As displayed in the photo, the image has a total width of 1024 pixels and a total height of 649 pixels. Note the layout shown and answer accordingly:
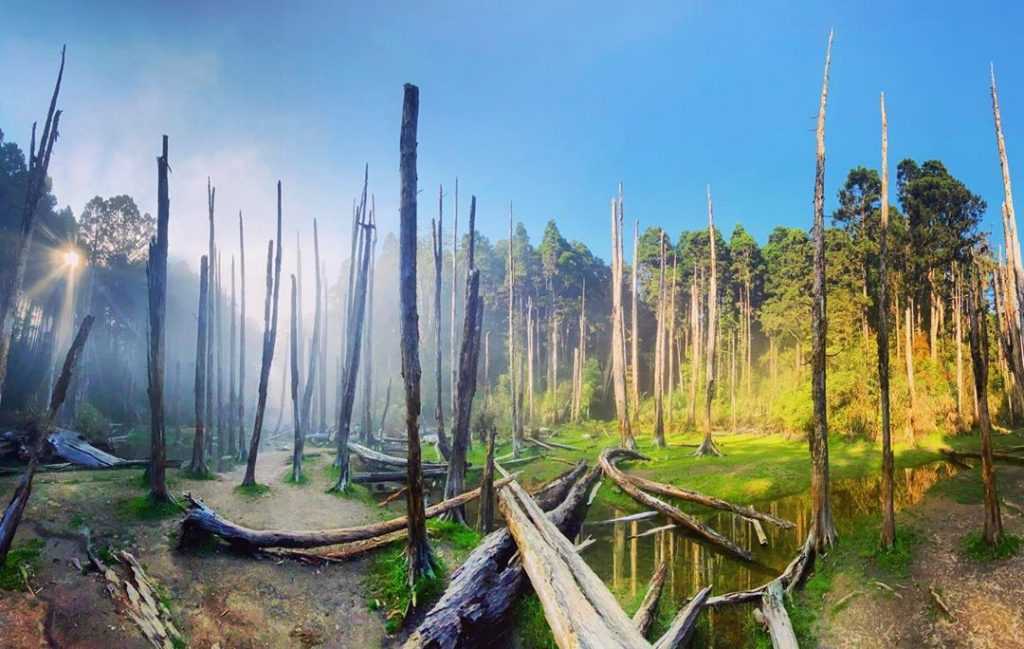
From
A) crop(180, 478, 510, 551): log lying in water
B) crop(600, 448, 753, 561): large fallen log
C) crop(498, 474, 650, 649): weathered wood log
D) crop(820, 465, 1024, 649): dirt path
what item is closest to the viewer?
crop(498, 474, 650, 649): weathered wood log

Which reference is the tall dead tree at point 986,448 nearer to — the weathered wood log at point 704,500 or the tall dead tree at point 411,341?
the weathered wood log at point 704,500

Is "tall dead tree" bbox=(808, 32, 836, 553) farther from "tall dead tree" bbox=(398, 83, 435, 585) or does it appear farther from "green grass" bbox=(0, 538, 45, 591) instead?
"green grass" bbox=(0, 538, 45, 591)

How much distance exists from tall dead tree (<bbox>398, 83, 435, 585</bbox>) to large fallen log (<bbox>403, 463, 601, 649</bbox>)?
44.9 inches

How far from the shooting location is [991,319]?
38.2m

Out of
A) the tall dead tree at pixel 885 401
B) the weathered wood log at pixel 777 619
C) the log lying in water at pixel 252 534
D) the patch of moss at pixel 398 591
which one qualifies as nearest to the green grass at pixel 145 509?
the log lying in water at pixel 252 534

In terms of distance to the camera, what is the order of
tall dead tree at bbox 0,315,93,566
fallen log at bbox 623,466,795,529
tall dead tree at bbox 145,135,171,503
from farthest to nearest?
1. fallen log at bbox 623,466,795,529
2. tall dead tree at bbox 145,135,171,503
3. tall dead tree at bbox 0,315,93,566

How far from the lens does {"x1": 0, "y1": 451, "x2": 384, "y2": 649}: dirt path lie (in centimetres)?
700

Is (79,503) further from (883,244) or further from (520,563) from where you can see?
(883,244)

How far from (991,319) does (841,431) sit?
23.8 meters

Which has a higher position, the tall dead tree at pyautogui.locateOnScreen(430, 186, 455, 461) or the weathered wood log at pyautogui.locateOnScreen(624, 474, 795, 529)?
the tall dead tree at pyautogui.locateOnScreen(430, 186, 455, 461)

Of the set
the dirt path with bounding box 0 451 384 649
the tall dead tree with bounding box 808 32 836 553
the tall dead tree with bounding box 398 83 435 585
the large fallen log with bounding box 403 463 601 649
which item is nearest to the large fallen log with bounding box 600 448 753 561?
the tall dead tree with bounding box 808 32 836 553

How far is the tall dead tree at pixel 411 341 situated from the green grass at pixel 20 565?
5904 mm

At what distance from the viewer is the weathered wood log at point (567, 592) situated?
4.67m

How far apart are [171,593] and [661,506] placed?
1287 cm
